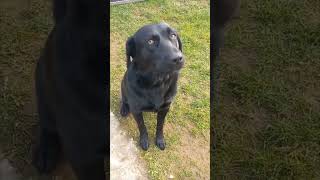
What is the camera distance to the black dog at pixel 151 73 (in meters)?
1.60

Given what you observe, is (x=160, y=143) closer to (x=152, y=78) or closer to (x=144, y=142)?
(x=144, y=142)

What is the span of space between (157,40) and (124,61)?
0.16m

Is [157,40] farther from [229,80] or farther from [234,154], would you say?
[229,80]

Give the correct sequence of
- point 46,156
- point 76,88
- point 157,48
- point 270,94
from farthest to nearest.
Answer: point 270,94 → point 46,156 → point 76,88 → point 157,48

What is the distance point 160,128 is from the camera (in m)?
1.84

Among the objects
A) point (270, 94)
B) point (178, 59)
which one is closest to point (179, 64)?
point (178, 59)

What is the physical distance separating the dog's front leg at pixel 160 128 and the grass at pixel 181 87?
0.02m

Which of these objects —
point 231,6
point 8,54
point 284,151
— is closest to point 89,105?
point 8,54

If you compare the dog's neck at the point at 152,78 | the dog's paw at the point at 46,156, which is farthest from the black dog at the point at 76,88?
the dog's neck at the point at 152,78

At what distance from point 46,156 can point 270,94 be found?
4.08 feet

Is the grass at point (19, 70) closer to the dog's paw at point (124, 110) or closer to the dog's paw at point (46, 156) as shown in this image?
the dog's paw at point (46, 156)

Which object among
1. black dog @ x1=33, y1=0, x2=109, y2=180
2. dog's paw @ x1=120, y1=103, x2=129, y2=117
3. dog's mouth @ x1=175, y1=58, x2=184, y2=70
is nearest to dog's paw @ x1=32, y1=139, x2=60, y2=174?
black dog @ x1=33, y1=0, x2=109, y2=180

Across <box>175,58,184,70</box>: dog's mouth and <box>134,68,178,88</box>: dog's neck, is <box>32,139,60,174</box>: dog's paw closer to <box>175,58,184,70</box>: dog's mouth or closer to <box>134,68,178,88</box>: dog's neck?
<box>134,68,178,88</box>: dog's neck

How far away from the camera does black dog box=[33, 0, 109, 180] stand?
5.17 feet
